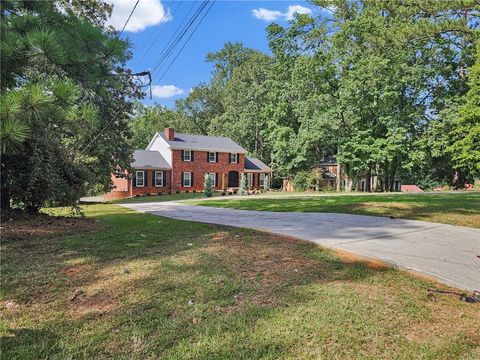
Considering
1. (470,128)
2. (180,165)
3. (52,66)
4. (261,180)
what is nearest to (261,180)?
(261,180)

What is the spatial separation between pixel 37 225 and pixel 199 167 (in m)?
25.8

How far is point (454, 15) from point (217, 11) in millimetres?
18769

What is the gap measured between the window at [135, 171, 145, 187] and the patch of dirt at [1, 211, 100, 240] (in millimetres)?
21493

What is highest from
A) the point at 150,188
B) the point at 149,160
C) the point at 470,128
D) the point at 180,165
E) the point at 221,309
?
the point at 470,128

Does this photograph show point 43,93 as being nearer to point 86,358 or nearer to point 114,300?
point 114,300

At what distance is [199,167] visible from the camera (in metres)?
33.3

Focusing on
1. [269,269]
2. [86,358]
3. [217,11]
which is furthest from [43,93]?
[217,11]

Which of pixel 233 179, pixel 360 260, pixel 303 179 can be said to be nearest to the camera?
pixel 360 260

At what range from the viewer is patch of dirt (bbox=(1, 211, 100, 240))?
668 cm

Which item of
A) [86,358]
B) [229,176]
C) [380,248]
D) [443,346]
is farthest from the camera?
[229,176]

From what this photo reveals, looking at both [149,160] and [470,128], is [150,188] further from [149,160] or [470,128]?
[470,128]

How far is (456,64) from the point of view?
97.3ft

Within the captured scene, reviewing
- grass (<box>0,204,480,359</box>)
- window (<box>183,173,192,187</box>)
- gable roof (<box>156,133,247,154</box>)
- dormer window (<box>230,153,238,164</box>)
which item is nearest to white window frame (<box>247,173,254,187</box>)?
dormer window (<box>230,153,238,164</box>)

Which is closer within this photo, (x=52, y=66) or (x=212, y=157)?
(x=52, y=66)
